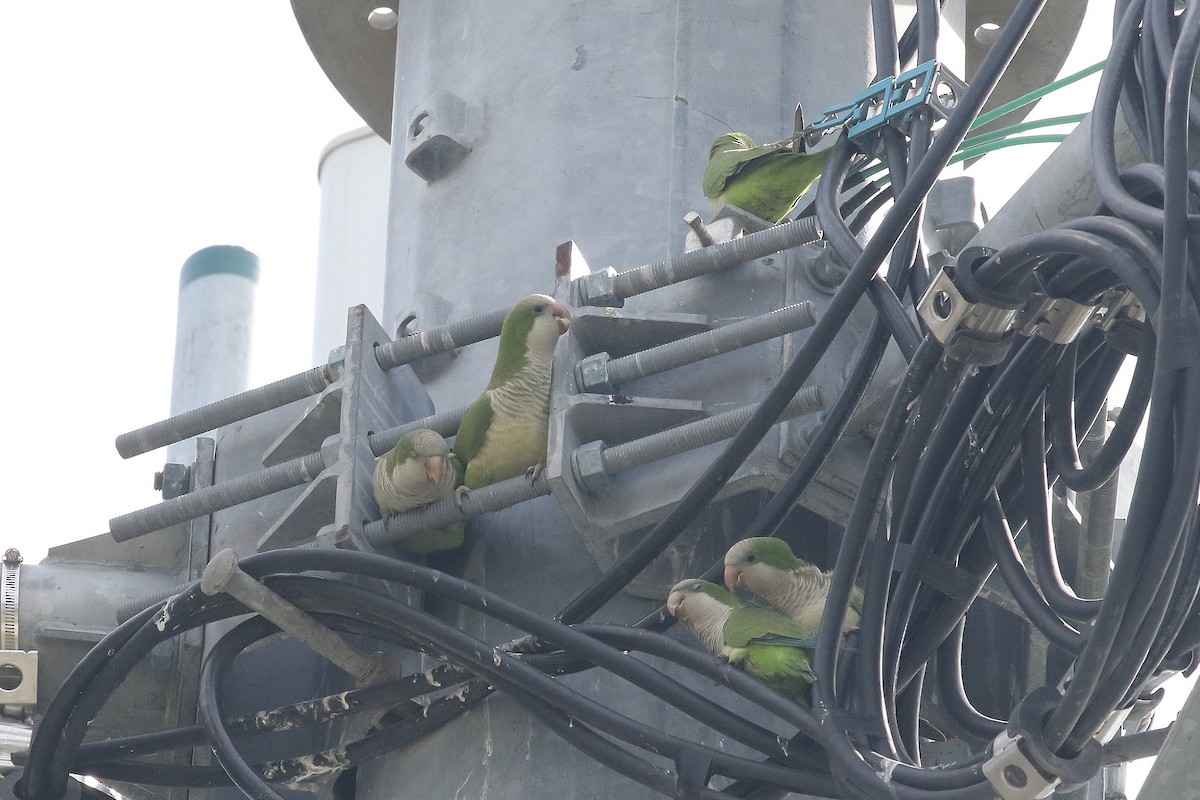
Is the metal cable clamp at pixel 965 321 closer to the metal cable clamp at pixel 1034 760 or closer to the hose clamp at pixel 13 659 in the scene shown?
the metal cable clamp at pixel 1034 760

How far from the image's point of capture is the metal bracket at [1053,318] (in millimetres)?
3240

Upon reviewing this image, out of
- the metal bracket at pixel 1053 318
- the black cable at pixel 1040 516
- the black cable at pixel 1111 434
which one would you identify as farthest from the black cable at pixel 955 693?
the metal bracket at pixel 1053 318

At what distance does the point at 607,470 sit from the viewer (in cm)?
426

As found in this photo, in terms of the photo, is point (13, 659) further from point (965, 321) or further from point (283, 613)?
point (965, 321)

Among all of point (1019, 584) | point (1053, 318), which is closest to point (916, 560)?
point (1019, 584)

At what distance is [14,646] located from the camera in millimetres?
4875

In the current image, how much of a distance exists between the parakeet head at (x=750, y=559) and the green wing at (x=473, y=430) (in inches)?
30.0

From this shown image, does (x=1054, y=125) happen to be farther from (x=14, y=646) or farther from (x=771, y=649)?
(x=14, y=646)

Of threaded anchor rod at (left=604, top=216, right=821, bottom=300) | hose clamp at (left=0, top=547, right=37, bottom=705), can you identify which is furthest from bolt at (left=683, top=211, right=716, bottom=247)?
hose clamp at (left=0, top=547, right=37, bottom=705)

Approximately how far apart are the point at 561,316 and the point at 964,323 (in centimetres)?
146

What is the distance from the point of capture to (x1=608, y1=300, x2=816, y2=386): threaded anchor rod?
4.19m

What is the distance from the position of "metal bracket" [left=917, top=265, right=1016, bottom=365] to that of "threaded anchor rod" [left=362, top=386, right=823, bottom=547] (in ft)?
2.43

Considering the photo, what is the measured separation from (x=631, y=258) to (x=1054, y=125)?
1.24 metres

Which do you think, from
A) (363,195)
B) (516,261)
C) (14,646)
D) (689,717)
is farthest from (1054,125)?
(363,195)
